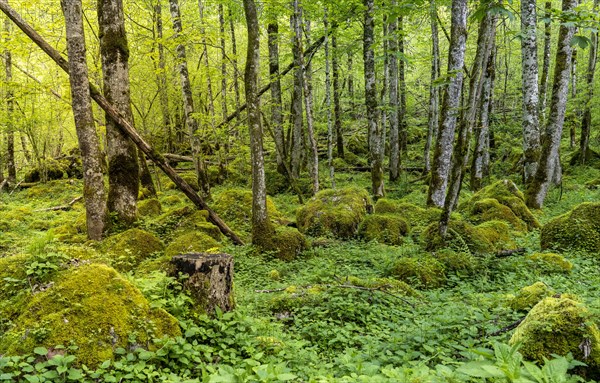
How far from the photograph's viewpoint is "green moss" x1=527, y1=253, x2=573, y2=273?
6277mm

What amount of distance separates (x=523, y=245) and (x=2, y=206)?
676 inches

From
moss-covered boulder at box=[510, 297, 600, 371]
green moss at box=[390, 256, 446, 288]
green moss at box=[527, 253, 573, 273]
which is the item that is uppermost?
moss-covered boulder at box=[510, 297, 600, 371]

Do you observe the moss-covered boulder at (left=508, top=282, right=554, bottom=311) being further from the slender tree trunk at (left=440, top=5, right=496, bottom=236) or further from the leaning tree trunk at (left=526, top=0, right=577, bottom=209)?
the leaning tree trunk at (left=526, top=0, right=577, bottom=209)

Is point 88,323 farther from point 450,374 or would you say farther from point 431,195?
point 431,195

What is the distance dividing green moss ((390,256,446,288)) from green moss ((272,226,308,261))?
7.76 ft

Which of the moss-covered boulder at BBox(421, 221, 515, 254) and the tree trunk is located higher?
the tree trunk

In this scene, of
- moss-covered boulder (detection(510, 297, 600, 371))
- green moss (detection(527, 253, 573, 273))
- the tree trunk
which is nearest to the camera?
moss-covered boulder (detection(510, 297, 600, 371))

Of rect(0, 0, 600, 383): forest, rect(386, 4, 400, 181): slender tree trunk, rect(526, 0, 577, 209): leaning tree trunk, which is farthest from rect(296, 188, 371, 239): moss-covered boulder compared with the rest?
rect(386, 4, 400, 181): slender tree trunk

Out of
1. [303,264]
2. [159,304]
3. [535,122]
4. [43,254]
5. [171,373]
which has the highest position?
[535,122]

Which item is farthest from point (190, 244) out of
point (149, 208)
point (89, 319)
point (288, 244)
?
point (89, 319)

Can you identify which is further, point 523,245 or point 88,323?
point 523,245

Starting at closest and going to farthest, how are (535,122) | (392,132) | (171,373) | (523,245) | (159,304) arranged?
1. (171,373)
2. (159,304)
3. (523,245)
4. (535,122)
5. (392,132)

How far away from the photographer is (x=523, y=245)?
27.2 ft

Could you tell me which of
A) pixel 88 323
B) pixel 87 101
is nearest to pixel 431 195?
pixel 87 101
